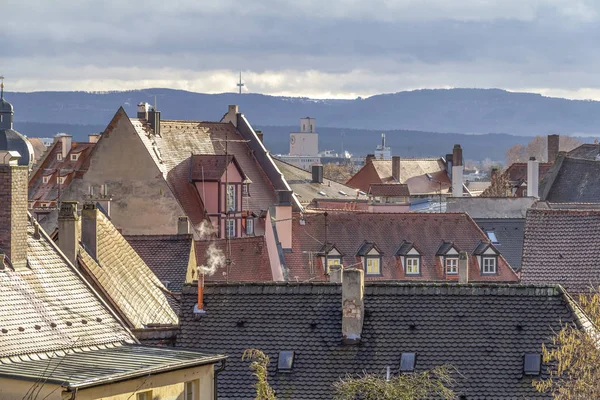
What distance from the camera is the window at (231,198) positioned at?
Result: 2493 inches

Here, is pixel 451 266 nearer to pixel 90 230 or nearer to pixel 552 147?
pixel 90 230

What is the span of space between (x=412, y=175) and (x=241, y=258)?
8871 cm

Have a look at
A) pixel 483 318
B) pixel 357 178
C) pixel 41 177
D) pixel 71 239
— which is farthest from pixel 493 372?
pixel 357 178

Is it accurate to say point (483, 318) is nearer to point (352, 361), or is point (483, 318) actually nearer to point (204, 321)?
point (352, 361)

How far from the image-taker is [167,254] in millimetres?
43562

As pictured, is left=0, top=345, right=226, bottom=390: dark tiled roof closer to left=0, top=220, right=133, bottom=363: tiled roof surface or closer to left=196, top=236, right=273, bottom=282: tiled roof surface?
left=0, top=220, right=133, bottom=363: tiled roof surface

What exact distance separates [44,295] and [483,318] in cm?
959

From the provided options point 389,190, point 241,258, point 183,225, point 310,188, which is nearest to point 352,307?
point 241,258

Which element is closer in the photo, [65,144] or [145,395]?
[145,395]

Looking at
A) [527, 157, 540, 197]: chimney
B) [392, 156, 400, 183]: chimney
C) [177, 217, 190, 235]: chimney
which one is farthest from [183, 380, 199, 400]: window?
[392, 156, 400, 183]: chimney

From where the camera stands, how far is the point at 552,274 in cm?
4041

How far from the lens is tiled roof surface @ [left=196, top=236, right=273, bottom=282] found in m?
51.5

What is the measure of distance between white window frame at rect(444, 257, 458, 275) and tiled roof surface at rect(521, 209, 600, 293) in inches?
592

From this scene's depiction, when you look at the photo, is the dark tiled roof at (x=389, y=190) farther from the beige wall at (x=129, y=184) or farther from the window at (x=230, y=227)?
the beige wall at (x=129, y=184)
